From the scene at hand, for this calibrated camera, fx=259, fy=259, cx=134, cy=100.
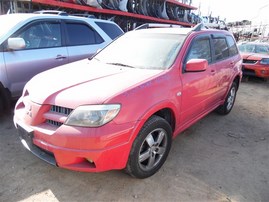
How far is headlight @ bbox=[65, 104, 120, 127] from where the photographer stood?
Answer: 2.37 metres

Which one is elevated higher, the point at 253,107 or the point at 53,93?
the point at 53,93

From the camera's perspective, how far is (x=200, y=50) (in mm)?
3779

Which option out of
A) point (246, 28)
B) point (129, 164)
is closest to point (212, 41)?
point (129, 164)

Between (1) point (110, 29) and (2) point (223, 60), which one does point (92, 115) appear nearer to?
(2) point (223, 60)

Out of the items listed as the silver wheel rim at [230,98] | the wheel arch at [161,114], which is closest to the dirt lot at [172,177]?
the wheel arch at [161,114]

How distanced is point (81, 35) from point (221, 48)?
2786 mm

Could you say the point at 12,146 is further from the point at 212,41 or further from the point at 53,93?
the point at 212,41

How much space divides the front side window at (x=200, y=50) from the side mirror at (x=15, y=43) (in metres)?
2.60

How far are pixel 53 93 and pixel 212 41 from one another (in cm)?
276

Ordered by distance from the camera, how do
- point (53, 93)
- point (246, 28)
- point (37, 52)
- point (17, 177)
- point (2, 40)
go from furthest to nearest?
point (246, 28)
point (37, 52)
point (2, 40)
point (17, 177)
point (53, 93)

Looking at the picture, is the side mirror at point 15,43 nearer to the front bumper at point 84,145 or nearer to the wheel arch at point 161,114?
the front bumper at point 84,145

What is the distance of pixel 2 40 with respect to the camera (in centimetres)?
410

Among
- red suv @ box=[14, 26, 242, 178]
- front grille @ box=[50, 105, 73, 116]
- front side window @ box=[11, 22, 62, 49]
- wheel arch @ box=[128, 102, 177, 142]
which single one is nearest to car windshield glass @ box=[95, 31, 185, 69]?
red suv @ box=[14, 26, 242, 178]

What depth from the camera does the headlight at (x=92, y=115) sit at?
2.37 meters
